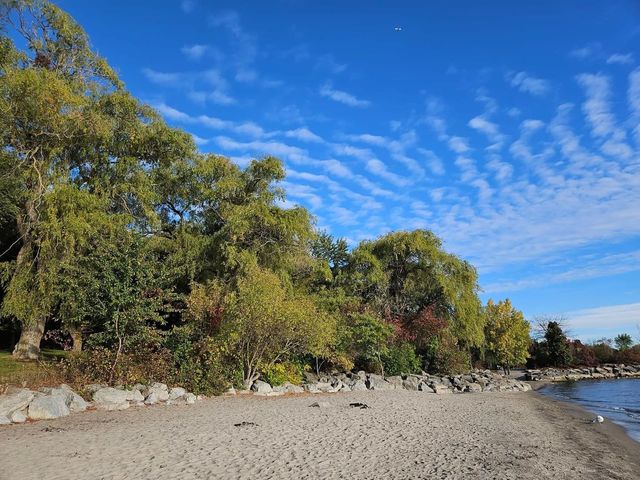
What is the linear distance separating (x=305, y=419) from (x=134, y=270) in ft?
26.1

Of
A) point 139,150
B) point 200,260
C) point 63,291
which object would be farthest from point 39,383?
point 139,150

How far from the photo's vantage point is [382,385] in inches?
928

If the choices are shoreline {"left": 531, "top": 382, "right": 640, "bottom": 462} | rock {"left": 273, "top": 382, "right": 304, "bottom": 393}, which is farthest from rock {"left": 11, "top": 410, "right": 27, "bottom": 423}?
shoreline {"left": 531, "top": 382, "right": 640, "bottom": 462}

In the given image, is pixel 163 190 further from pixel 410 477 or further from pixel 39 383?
pixel 410 477

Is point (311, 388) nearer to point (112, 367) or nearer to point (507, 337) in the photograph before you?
point (112, 367)

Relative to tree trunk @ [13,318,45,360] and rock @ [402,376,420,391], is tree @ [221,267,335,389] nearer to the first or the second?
rock @ [402,376,420,391]

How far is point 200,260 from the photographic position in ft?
78.8

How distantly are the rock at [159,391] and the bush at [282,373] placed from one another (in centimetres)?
555

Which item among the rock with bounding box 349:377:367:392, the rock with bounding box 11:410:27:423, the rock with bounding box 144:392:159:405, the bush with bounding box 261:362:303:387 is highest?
the bush with bounding box 261:362:303:387

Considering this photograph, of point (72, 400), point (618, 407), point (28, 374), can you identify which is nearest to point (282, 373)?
point (72, 400)

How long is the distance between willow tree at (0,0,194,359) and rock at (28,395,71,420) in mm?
6468

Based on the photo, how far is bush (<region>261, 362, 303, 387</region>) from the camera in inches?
797

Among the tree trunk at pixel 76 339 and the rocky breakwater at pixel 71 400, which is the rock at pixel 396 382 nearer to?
the rocky breakwater at pixel 71 400

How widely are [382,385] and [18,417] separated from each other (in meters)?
17.0
